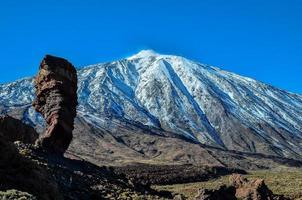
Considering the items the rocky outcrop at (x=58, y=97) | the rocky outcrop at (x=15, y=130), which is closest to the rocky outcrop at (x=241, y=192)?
the rocky outcrop at (x=58, y=97)

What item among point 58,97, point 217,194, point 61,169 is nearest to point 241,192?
point 217,194

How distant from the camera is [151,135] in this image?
15500cm

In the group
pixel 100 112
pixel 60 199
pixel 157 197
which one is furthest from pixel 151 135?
pixel 60 199

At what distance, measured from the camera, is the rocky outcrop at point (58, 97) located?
3694 cm

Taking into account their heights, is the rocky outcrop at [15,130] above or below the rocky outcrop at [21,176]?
above

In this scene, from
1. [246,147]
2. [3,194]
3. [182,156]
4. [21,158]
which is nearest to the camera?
[3,194]

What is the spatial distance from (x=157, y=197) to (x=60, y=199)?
20.1 m

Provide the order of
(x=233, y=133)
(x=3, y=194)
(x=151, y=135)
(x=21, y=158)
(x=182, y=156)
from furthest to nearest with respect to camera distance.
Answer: (x=233, y=133)
(x=151, y=135)
(x=182, y=156)
(x=21, y=158)
(x=3, y=194)

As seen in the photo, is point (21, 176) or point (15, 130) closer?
point (21, 176)

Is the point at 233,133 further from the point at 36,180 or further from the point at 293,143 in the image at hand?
the point at 36,180

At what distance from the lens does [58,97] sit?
37.8 m

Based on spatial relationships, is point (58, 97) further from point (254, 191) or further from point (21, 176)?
point (21, 176)

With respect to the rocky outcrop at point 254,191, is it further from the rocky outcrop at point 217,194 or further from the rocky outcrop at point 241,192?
the rocky outcrop at point 217,194

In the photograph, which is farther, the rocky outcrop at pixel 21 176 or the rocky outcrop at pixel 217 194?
the rocky outcrop at pixel 217 194
